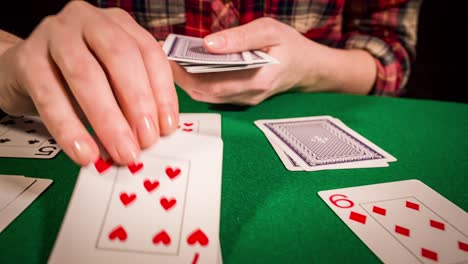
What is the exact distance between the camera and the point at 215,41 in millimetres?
874

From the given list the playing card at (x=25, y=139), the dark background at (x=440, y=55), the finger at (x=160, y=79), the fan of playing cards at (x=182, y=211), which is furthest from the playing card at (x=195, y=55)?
the dark background at (x=440, y=55)

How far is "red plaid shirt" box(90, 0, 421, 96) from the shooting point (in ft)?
4.74

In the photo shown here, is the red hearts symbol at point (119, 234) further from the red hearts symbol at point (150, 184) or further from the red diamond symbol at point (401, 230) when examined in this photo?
the red diamond symbol at point (401, 230)

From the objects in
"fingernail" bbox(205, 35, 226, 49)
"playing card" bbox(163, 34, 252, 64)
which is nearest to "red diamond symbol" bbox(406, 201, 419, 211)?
"playing card" bbox(163, 34, 252, 64)

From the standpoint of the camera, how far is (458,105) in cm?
119

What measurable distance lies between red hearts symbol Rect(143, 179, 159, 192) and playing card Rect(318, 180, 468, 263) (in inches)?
13.4

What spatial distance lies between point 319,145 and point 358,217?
0.29 metres

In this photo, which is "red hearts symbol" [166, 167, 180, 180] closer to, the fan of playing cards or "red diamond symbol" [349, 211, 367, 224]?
the fan of playing cards

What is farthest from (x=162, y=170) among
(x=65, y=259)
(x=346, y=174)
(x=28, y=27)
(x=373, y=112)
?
(x=28, y=27)

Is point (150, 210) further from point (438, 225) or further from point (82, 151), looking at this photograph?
point (438, 225)

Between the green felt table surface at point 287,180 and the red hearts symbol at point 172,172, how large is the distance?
0.12 metres

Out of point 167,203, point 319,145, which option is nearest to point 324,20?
point 319,145

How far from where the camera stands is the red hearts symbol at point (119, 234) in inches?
18.3

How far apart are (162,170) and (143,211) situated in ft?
0.26
